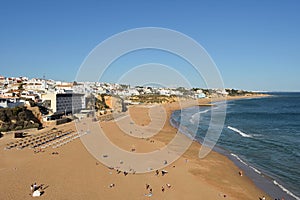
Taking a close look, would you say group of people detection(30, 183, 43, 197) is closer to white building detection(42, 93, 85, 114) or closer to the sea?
the sea

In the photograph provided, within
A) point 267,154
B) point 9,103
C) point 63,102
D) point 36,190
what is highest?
point 63,102

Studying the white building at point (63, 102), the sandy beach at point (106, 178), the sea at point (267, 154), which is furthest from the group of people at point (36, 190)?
the white building at point (63, 102)

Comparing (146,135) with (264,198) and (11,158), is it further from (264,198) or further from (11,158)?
(264,198)

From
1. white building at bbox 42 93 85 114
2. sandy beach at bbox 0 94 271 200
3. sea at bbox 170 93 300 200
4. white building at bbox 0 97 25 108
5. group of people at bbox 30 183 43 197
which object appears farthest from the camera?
white building at bbox 42 93 85 114

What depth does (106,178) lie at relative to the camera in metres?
14.6

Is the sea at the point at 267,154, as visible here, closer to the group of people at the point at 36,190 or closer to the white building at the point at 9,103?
the group of people at the point at 36,190

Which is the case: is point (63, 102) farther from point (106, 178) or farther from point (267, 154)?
point (267, 154)

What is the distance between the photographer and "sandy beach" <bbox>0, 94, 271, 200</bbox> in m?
12.7

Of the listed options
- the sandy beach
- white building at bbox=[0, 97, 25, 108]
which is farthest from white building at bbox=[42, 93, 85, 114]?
the sandy beach

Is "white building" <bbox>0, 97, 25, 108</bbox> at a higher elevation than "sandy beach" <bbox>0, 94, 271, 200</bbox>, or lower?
higher

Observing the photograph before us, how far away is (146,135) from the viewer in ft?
94.0

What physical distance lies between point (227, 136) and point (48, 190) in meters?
20.6

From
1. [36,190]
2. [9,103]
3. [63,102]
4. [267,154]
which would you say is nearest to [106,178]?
[36,190]

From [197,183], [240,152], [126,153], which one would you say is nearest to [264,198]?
[197,183]
